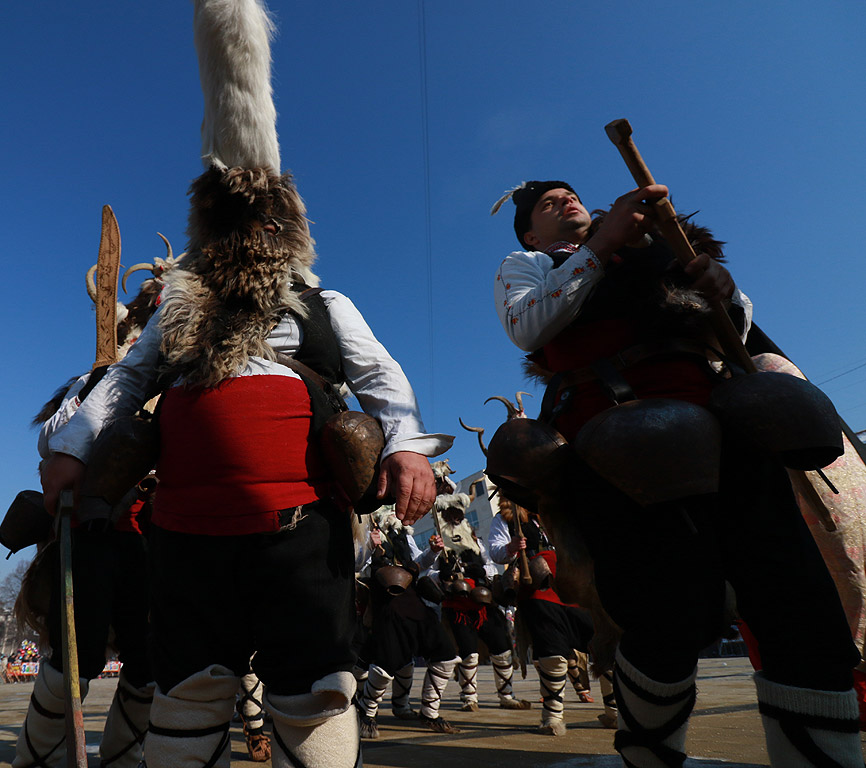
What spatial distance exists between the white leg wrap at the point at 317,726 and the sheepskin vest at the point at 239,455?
391 millimetres

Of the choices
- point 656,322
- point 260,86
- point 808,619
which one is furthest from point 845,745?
point 260,86

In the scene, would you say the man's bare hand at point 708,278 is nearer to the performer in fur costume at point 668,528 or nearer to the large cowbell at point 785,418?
the performer in fur costume at point 668,528

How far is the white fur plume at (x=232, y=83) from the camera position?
2090 millimetres

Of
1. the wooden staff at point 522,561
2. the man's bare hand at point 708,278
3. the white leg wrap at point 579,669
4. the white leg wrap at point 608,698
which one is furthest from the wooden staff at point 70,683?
the white leg wrap at point 579,669

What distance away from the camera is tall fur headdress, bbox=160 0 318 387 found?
5.86 ft

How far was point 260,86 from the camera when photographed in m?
2.13

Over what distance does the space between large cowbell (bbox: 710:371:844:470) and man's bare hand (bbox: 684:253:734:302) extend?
0.28 meters

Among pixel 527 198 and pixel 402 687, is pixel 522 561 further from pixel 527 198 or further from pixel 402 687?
pixel 527 198

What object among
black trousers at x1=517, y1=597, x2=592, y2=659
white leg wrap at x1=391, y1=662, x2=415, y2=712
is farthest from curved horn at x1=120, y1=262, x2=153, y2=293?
white leg wrap at x1=391, y1=662, x2=415, y2=712

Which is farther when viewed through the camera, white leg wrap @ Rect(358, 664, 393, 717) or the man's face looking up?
white leg wrap @ Rect(358, 664, 393, 717)

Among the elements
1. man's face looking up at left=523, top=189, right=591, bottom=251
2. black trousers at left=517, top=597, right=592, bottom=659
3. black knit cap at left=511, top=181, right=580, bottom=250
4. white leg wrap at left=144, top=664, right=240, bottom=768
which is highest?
black knit cap at left=511, top=181, right=580, bottom=250

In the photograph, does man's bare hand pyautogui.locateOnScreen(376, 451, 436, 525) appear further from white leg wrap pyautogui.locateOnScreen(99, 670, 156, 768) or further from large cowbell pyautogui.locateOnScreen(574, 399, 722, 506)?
white leg wrap pyautogui.locateOnScreen(99, 670, 156, 768)

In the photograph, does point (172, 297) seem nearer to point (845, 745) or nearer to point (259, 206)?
point (259, 206)

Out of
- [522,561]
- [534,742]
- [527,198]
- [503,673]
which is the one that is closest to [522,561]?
[522,561]
